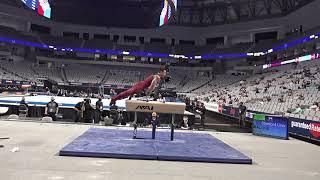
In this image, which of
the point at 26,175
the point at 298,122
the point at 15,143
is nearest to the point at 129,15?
the point at 298,122

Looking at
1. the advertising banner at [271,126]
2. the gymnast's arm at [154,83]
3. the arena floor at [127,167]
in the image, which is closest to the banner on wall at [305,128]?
the advertising banner at [271,126]

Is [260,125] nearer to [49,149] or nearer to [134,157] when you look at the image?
[134,157]

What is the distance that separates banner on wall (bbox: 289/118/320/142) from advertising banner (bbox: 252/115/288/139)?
3.19 ft

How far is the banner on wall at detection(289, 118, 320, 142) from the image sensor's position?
564 inches

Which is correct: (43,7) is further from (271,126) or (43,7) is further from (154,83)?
(271,126)

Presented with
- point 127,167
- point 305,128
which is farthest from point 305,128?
point 127,167

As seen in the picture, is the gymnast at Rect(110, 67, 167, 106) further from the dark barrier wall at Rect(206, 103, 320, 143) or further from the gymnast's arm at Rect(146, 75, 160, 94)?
the dark barrier wall at Rect(206, 103, 320, 143)

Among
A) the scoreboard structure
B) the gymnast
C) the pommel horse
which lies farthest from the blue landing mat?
the scoreboard structure

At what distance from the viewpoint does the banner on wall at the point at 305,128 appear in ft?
47.0

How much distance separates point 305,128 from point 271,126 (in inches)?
56.9

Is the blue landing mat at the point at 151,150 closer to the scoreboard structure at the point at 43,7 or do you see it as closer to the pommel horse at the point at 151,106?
the pommel horse at the point at 151,106

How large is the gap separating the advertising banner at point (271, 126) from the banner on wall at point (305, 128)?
97 centimetres

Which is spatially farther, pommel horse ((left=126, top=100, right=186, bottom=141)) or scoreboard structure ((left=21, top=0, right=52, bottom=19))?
scoreboard structure ((left=21, top=0, right=52, bottom=19))

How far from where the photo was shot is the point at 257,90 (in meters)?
40.2
